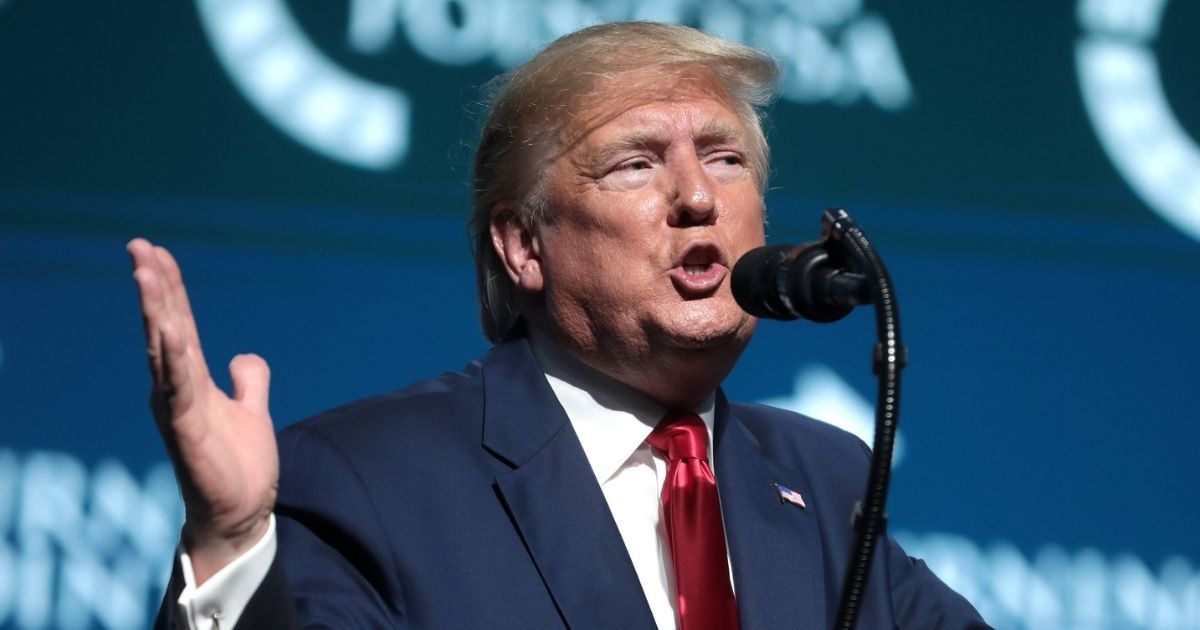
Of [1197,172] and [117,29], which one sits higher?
[1197,172]

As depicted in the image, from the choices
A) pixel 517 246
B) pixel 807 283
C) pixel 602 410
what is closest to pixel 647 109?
pixel 517 246

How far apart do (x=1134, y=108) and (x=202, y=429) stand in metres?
2.45

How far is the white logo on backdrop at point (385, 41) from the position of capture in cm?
272

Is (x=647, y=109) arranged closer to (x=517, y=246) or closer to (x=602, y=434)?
(x=517, y=246)

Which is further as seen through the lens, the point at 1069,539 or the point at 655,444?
the point at 1069,539

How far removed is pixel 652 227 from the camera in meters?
1.88

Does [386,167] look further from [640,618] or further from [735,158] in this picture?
[640,618]

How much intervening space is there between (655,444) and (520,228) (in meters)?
0.37

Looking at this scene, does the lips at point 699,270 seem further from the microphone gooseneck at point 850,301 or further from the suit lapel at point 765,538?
the microphone gooseneck at point 850,301

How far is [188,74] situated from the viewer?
8.79 ft

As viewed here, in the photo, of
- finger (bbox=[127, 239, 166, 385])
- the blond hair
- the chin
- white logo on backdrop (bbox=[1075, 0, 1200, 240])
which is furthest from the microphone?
white logo on backdrop (bbox=[1075, 0, 1200, 240])

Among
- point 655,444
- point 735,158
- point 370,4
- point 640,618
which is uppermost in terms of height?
point 370,4

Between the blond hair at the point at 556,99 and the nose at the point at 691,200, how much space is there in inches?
6.3

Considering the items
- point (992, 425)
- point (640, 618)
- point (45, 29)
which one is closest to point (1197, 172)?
point (992, 425)
